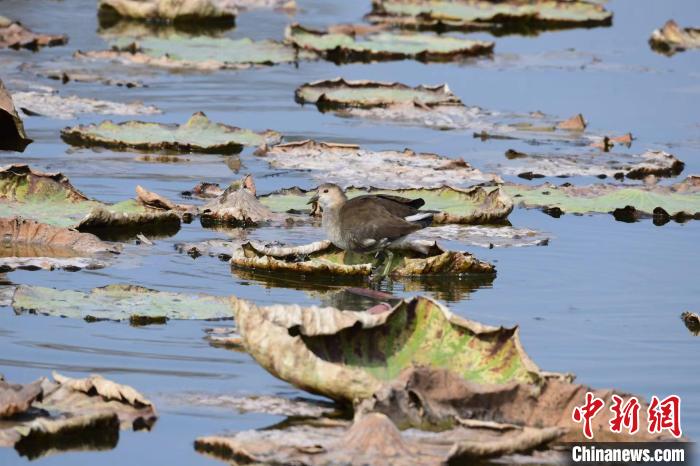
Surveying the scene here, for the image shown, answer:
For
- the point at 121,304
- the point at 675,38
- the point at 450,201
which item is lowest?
the point at 121,304

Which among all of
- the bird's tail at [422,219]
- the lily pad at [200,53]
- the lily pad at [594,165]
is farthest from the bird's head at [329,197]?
the lily pad at [200,53]

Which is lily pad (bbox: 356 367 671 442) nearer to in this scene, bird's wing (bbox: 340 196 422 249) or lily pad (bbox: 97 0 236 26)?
bird's wing (bbox: 340 196 422 249)

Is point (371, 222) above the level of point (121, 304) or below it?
above

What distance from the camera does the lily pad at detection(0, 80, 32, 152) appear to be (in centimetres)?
933

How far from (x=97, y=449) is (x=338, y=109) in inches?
291

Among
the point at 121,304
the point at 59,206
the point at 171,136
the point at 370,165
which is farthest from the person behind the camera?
the point at 171,136

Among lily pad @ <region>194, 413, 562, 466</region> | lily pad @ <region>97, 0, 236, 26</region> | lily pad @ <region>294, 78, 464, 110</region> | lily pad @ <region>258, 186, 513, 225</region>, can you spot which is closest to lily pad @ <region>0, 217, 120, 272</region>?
lily pad @ <region>258, 186, 513, 225</region>

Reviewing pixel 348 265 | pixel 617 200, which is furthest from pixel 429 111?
pixel 348 265

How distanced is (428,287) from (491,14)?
10955mm

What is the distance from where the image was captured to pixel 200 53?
43.8ft

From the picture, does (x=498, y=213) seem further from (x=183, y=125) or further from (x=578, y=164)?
(x=183, y=125)

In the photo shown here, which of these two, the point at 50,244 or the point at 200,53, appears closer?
the point at 50,244

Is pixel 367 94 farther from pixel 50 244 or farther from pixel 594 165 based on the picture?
pixel 50 244

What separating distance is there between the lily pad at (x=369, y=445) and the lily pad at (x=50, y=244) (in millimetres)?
2525
